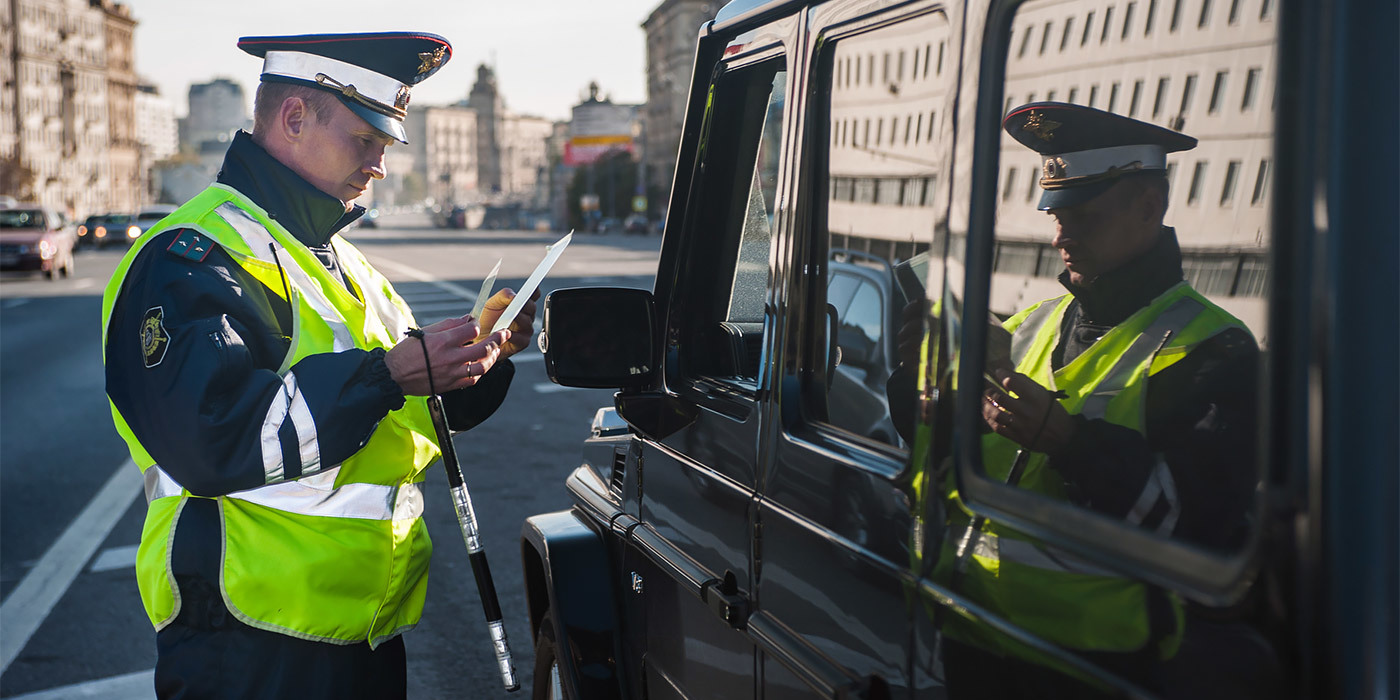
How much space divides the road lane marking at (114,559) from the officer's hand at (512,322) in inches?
151

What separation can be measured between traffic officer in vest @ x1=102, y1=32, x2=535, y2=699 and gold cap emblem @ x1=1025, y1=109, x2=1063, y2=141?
120 cm

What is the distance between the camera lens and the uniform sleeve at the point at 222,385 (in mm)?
2068

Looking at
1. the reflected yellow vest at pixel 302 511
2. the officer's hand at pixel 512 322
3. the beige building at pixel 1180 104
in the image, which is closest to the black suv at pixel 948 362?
the beige building at pixel 1180 104

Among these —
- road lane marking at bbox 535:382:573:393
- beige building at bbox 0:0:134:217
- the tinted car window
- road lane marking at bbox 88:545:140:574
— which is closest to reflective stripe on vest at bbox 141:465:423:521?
the tinted car window

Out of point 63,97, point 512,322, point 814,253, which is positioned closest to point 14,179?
point 63,97

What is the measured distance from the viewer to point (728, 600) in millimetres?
2125

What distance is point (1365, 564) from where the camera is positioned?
100 cm

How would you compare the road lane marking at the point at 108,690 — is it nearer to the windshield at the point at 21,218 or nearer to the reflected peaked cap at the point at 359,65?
the reflected peaked cap at the point at 359,65

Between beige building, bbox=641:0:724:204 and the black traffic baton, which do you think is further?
beige building, bbox=641:0:724:204

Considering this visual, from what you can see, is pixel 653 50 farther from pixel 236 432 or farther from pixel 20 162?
pixel 236 432

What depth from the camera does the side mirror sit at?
2455 millimetres

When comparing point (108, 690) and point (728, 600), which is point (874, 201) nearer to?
point (728, 600)

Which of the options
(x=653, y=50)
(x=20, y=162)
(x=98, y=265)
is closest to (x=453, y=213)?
(x=653, y=50)

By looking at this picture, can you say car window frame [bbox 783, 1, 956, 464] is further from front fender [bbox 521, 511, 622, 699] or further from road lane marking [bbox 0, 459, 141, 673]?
road lane marking [bbox 0, 459, 141, 673]
